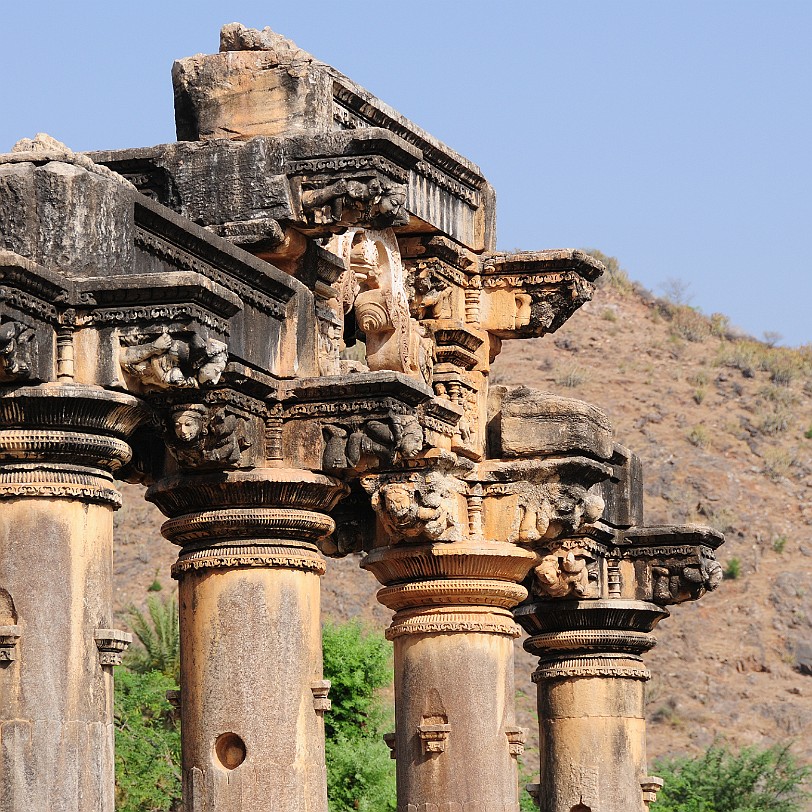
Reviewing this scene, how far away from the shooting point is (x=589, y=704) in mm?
16406

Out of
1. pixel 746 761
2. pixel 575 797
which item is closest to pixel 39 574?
pixel 575 797

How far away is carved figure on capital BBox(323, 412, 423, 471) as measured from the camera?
1127cm

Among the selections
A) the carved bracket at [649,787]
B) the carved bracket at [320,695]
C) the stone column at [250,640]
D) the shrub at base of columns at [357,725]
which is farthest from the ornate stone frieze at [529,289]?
the shrub at base of columns at [357,725]

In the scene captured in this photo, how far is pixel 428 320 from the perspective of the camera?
14219 mm

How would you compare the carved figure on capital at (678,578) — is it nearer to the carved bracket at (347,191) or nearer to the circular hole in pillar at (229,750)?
the carved bracket at (347,191)

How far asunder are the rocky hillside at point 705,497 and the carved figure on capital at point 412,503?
84.3 feet

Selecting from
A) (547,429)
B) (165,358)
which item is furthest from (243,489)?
(547,429)

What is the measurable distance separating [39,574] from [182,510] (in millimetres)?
2246

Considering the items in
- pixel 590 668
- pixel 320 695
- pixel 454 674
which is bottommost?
pixel 320 695

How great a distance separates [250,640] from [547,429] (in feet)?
11.6

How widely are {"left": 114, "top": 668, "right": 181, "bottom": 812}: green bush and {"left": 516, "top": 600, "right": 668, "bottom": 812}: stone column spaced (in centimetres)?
972

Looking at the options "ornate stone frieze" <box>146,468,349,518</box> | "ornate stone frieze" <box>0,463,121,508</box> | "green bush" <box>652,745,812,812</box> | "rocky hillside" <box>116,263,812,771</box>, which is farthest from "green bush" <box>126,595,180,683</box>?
"ornate stone frieze" <box>0,463,121,508</box>

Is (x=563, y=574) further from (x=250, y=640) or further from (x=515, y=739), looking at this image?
(x=250, y=640)

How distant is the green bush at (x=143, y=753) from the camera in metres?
25.2
